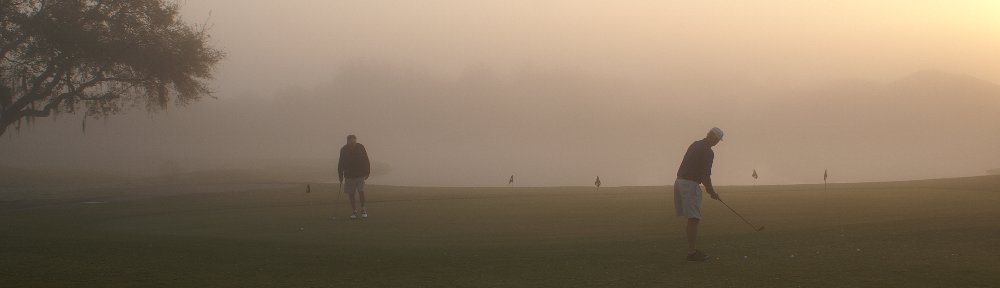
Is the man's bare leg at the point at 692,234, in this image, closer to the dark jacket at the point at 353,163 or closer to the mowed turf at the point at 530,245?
the mowed turf at the point at 530,245

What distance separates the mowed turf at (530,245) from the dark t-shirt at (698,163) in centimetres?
126

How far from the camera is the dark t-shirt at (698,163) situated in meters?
13.4

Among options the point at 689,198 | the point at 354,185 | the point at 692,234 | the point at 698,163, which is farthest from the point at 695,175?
the point at 354,185

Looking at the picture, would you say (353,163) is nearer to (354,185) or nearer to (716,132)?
(354,185)

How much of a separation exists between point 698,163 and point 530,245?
3.76 meters

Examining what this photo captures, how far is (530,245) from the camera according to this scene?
15.8 metres

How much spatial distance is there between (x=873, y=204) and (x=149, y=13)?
30380 millimetres

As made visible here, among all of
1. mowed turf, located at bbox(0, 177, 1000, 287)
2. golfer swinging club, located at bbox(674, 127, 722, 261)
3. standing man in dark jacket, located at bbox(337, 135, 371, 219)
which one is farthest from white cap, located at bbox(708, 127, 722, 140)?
standing man in dark jacket, located at bbox(337, 135, 371, 219)

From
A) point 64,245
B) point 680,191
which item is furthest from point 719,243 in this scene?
point 64,245

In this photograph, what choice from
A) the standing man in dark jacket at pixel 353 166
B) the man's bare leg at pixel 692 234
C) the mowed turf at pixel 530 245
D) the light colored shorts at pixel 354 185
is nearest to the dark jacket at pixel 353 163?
the standing man in dark jacket at pixel 353 166

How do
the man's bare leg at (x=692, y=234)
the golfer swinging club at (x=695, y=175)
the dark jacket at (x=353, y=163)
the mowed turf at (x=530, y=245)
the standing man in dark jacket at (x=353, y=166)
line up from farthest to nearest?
1. the dark jacket at (x=353, y=163)
2. the standing man in dark jacket at (x=353, y=166)
3. the golfer swinging club at (x=695, y=175)
4. the man's bare leg at (x=692, y=234)
5. the mowed turf at (x=530, y=245)

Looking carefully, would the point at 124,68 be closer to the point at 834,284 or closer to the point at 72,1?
the point at 72,1

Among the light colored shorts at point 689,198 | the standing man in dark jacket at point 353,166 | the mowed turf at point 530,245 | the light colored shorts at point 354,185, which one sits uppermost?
the standing man in dark jacket at point 353,166

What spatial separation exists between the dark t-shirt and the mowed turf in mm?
1258
